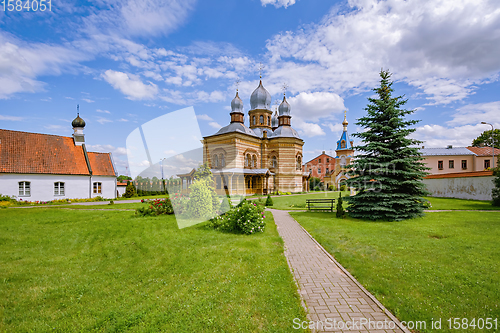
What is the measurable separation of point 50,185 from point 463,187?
129ft

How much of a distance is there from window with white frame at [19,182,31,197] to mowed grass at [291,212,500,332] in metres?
24.3

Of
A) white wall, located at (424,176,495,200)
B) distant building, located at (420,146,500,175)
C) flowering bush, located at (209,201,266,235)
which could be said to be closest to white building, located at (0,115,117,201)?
flowering bush, located at (209,201,266,235)

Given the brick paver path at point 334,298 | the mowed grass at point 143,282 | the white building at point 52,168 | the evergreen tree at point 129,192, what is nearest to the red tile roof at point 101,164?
the white building at point 52,168

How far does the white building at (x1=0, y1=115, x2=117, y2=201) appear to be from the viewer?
20156mm

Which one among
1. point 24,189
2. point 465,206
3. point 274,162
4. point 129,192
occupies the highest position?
point 274,162

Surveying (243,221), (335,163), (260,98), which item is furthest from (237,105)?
(335,163)

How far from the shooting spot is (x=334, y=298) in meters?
4.61

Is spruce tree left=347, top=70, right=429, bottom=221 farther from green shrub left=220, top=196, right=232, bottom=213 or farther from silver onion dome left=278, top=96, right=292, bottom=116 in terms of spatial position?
silver onion dome left=278, top=96, right=292, bottom=116

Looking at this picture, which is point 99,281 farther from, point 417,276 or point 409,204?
point 409,204

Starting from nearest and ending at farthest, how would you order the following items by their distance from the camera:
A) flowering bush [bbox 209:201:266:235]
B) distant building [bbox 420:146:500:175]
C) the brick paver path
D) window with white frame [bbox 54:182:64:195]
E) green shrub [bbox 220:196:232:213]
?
the brick paver path < flowering bush [bbox 209:201:266:235] < green shrub [bbox 220:196:232:213] < window with white frame [bbox 54:182:64:195] < distant building [bbox 420:146:500:175]

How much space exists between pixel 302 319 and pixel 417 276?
3.33m

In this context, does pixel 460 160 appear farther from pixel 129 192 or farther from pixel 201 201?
pixel 129 192

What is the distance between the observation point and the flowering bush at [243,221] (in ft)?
32.4

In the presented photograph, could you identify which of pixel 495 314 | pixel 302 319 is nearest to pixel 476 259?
pixel 495 314
